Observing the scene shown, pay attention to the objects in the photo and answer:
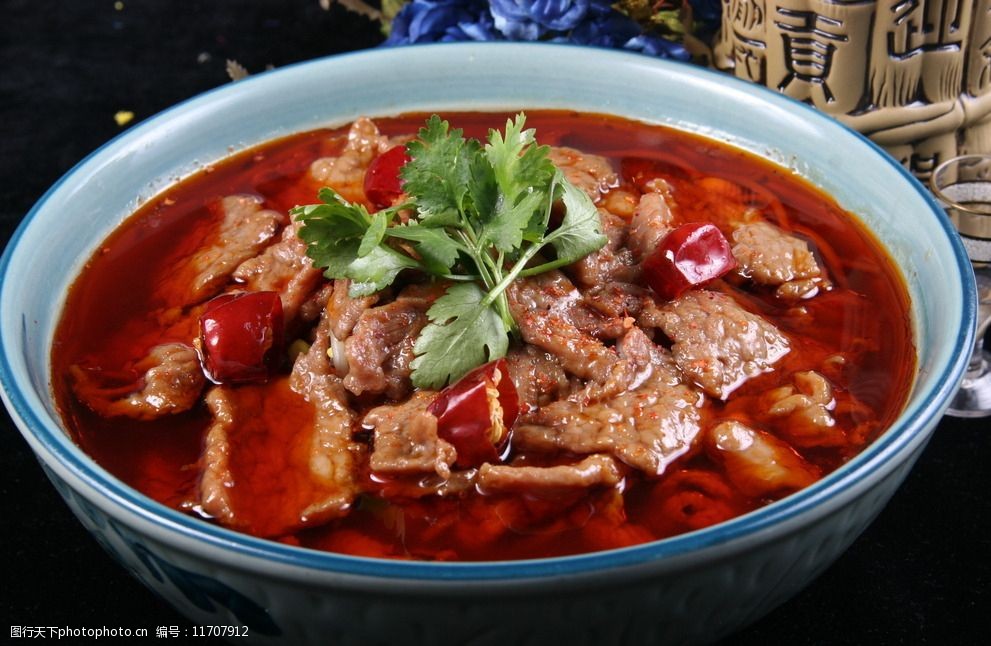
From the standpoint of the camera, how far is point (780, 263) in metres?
3.15

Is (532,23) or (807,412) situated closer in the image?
(807,412)

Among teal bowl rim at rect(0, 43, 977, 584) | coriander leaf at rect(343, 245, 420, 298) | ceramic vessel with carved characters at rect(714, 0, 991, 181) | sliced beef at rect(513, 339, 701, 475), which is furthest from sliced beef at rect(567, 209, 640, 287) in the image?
ceramic vessel with carved characters at rect(714, 0, 991, 181)

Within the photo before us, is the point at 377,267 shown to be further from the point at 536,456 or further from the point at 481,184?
the point at 536,456

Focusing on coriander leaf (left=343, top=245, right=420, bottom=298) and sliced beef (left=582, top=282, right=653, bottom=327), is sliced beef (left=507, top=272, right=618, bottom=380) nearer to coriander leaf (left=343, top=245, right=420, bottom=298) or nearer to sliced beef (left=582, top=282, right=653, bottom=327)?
sliced beef (left=582, top=282, right=653, bottom=327)

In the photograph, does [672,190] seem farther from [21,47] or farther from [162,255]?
[21,47]

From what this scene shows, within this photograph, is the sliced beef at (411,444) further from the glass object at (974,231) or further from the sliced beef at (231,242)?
the glass object at (974,231)

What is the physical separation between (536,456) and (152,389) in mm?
973

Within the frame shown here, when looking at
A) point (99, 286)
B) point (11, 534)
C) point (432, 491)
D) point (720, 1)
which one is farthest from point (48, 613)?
point (720, 1)

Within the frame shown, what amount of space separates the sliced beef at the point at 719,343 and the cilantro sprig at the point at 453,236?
15.8 inches

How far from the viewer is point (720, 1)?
484 cm

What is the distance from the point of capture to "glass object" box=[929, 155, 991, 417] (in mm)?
3654

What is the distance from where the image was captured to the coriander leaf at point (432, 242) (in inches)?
106

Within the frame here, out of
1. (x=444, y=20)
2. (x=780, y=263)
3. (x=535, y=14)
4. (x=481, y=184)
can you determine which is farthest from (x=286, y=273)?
(x=444, y=20)

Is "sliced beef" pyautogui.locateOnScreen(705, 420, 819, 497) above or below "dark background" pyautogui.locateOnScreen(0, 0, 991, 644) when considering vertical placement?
above
